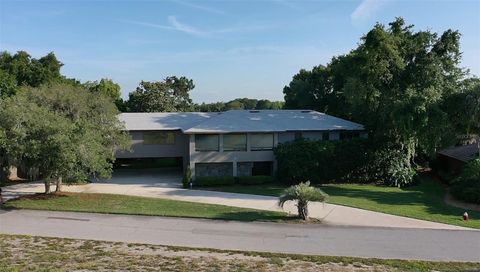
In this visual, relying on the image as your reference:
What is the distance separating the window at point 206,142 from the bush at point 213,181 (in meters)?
2.50

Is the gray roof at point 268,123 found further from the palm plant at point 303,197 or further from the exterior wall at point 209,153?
the palm plant at point 303,197

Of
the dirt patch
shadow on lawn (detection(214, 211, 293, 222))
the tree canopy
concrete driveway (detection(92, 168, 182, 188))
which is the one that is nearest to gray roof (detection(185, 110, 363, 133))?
concrete driveway (detection(92, 168, 182, 188))

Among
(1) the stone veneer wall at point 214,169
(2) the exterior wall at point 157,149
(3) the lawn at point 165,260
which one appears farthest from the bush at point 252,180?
(3) the lawn at point 165,260

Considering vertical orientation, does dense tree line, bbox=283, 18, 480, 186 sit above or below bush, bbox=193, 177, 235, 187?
above

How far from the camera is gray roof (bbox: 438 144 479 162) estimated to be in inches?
1233

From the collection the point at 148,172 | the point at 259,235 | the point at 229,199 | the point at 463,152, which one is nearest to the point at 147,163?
the point at 148,172

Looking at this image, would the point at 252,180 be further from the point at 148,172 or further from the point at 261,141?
the point at 148,172

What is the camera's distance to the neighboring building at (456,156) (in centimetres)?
3144

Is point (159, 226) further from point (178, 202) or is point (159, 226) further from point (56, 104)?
point (56, 104)

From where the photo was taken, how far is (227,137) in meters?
32.4

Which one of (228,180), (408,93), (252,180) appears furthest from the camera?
(252,180)

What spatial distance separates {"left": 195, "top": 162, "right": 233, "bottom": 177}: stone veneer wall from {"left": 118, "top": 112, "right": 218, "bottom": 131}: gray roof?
136 inches

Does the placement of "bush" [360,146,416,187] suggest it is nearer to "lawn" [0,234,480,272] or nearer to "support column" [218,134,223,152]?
"support column" [218,134,223,152]

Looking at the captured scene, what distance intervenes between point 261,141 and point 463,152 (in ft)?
50.6
